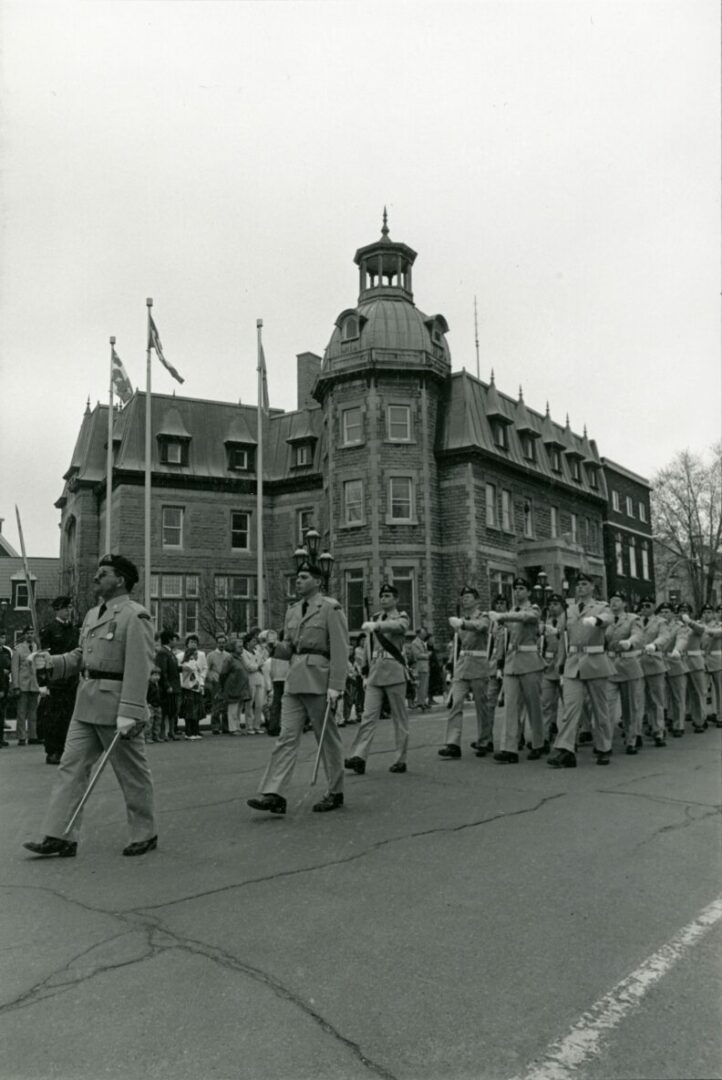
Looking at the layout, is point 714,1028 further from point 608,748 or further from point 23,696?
point 23,696

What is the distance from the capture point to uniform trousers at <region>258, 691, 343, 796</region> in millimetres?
7430

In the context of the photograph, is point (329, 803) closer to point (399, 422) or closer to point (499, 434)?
point (399, 422)

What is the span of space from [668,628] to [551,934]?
408 inches

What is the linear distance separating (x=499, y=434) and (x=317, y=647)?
112 feet

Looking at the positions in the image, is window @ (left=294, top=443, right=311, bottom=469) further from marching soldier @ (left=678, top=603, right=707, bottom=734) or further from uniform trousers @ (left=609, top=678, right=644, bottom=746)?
uniform trousers @ (left=609, top=678, right=644, bottom=746)

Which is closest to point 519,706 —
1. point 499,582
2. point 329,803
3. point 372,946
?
point 329,803

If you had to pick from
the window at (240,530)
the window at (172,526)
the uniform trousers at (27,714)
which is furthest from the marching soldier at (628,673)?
the window at (240,530)

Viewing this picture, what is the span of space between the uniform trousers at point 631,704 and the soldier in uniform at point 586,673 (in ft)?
3.37

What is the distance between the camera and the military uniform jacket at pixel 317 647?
7758 millimetres

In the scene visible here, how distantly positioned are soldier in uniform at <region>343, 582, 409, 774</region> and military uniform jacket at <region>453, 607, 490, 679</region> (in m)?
1.14

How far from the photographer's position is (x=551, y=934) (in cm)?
450

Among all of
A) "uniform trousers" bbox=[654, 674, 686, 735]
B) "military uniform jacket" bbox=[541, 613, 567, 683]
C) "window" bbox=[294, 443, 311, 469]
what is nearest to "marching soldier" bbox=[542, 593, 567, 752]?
"military uniform jacket" bbox=[541, 613, 567, 683]

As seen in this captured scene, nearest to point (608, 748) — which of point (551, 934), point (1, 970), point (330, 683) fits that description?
point (330, 683)

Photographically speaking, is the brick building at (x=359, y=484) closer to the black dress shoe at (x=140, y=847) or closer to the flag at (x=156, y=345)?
the flag at (x=156, y=345)
